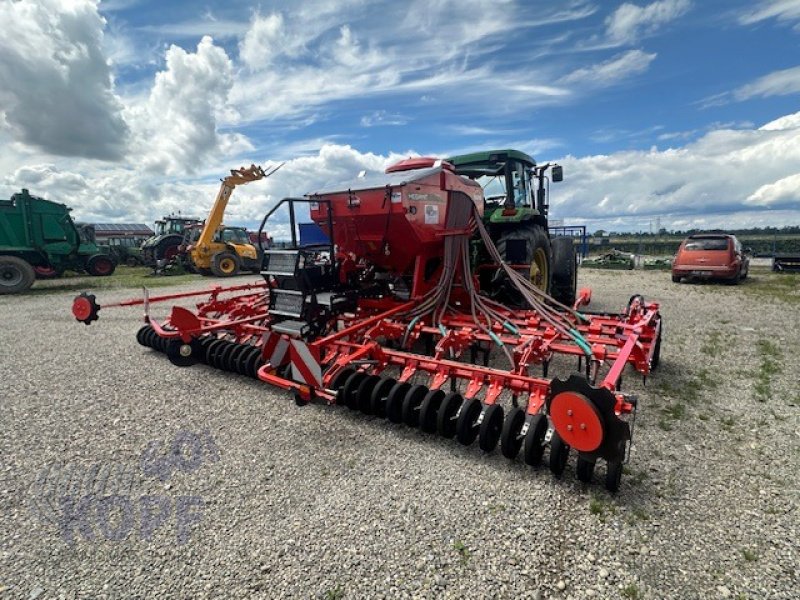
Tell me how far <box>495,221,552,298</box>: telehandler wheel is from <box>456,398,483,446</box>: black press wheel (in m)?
3.58

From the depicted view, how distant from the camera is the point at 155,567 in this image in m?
2.21

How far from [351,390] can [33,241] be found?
15.2 meters

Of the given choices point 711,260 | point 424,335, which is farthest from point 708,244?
point 424,335

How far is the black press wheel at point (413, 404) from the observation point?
3.42 meters

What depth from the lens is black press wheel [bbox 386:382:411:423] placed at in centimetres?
349

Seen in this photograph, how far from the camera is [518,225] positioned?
691cm

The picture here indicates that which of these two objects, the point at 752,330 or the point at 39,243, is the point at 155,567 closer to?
the point at 752,330

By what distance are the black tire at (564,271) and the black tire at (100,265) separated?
16.3 metres

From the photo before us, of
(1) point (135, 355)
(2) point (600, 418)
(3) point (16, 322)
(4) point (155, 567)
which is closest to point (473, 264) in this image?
(2) point (600, 418)

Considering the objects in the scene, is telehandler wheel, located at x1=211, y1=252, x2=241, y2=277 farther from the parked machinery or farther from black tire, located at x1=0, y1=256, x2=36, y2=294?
the parked machinery

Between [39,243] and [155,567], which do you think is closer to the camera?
[155,567]

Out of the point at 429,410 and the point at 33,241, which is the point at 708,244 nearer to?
the point at 429,410

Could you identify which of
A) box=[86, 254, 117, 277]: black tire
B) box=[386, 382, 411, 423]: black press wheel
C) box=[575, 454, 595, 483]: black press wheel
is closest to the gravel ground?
box=[575, 454, 595, 483]: black press wheel

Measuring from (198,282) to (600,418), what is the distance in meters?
15.5
